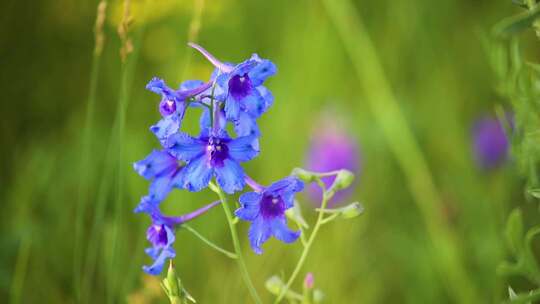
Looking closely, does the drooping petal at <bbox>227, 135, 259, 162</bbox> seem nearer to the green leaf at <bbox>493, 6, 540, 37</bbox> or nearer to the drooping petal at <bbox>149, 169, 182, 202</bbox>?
the drooping petal at <bbox>149, 169, 182, 202</bbox>

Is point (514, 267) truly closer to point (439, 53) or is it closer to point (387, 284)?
point (387, 284)

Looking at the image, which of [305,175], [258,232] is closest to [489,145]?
[305,175]

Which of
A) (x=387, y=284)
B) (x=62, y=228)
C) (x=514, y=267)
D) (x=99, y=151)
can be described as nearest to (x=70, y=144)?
(x=99, y=151)

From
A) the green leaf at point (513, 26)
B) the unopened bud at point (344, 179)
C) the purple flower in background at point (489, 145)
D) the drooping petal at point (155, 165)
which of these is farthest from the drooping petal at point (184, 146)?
the purple flower in background at point (489, 145)

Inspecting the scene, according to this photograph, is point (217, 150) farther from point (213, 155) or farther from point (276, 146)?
point (276, 146)

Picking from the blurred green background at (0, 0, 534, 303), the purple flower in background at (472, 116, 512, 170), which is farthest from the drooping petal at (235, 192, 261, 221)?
the purple flower in background at (472, 116, 512, 170)

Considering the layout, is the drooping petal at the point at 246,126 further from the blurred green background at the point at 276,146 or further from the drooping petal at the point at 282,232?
the blurred green background at the point at 276,146

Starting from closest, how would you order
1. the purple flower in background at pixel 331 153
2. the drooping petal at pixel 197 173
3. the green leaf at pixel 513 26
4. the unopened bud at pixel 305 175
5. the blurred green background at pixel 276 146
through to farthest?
1. the green leaf at pixel 513 26
2. the drooping petal at pixel 197 173
3. the unopened bud at pixel 305 175
4. the blurred green background at pixel 276 146
5. the purple flower in background at pixel 331 153
